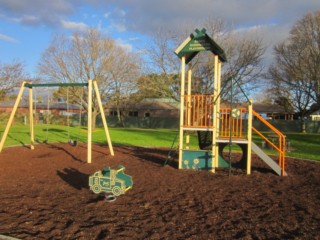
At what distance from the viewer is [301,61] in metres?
33.6

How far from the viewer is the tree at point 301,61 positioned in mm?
32562

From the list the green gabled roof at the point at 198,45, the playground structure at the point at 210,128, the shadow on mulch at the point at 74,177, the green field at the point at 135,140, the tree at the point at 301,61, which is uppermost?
the tree at the point at 301,61

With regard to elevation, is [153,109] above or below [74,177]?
above

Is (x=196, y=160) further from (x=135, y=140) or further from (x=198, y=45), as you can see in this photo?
(x=135, y=140)

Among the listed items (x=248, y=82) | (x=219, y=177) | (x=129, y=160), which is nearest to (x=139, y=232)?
(x=219, y=177)

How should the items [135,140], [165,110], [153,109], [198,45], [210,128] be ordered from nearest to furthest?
[210,128]
[198,45]
[135,140]
[165,110]
[153,109]

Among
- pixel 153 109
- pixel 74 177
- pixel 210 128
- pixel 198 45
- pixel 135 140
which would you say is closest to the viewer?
pixel 74 177

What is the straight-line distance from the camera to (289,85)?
1490 inches

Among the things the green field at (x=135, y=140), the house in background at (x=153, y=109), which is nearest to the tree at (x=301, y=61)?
the green field at (x=135, y=140)

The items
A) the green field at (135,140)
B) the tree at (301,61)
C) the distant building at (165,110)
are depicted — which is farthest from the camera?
the distant building at (165,110)

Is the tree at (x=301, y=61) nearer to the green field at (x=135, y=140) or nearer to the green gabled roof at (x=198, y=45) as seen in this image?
the green field at (x=135, y=140)

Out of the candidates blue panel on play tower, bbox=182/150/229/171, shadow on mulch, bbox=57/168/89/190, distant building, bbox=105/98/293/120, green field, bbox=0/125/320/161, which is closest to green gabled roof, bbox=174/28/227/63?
blue panel on play tower, bbox=182/150/229/171

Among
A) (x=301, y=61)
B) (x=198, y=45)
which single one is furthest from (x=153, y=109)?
(x=198, y=45)

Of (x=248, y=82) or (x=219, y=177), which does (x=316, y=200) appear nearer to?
(x=219, y=177)
